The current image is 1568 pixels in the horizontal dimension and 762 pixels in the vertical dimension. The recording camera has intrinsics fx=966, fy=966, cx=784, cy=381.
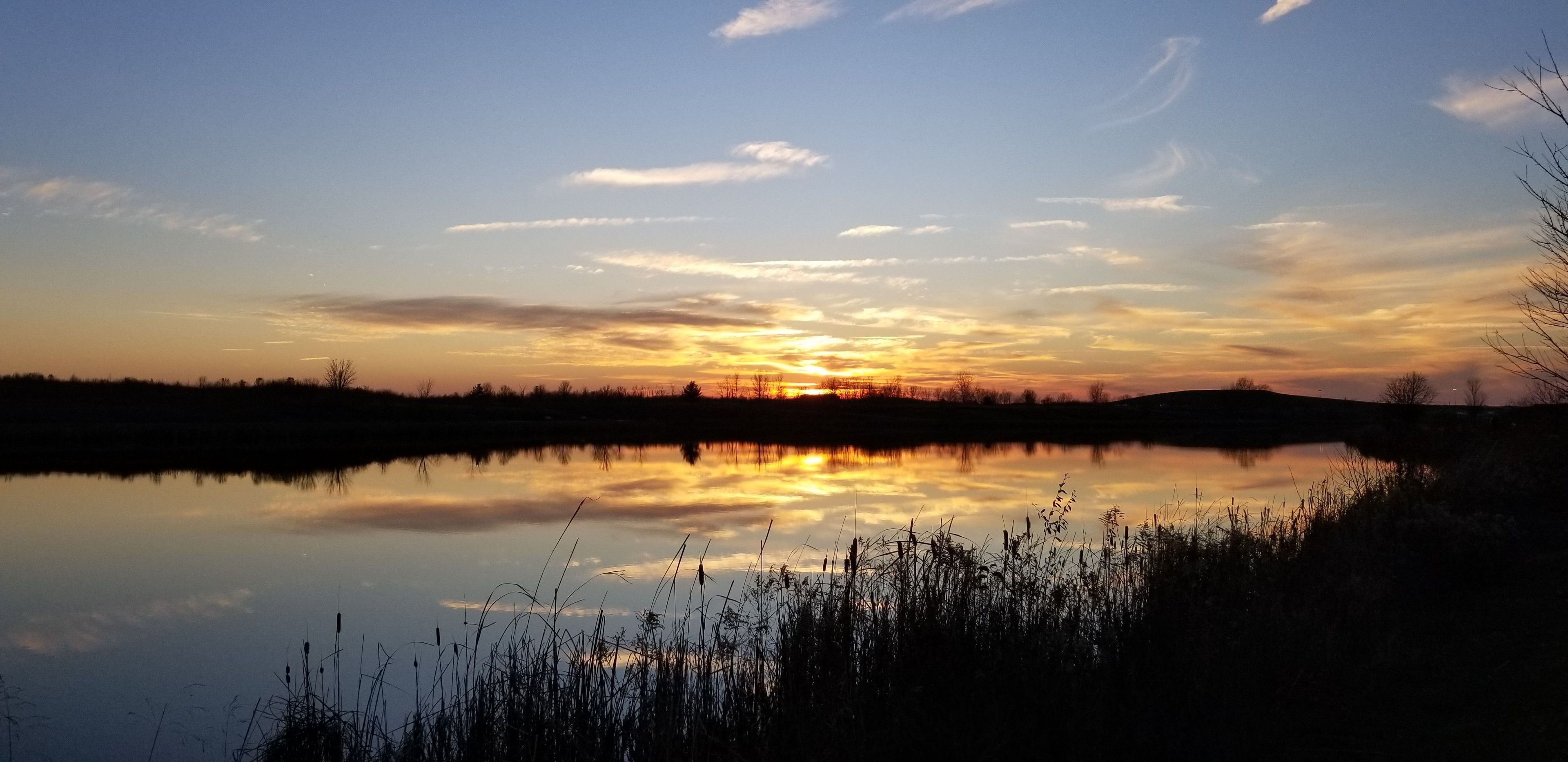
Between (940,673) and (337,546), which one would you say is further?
(337,546)

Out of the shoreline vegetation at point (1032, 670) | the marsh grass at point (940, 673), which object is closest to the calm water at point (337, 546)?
the shoreline vegetation at point (1032, 670)

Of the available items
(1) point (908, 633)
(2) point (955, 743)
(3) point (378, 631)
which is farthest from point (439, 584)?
(2) point (955, 743)

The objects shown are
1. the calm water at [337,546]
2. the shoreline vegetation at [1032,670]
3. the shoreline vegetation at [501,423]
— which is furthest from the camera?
the shoreline vegetation at [501,423]

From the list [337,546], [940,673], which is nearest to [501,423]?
[337,546]

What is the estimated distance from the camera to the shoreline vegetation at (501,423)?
33.9 metres

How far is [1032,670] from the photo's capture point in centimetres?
584

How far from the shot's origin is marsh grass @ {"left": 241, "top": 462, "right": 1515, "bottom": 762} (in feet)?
17.6

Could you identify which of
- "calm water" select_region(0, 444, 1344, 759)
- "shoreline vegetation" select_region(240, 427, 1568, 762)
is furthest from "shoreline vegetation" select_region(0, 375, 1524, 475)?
"shoreline vegetation" select_region(240, 427, 1568, 762)

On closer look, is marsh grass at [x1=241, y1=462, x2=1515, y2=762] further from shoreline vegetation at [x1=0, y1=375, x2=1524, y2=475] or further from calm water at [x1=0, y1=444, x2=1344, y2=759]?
shoreline vegetation at [x1=0, y1=375, x2=1524, y2=475]

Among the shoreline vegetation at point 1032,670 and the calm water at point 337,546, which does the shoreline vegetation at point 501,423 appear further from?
the shoreline vegetation at point 1032,670

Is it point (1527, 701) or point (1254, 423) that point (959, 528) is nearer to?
point (1527, 701)

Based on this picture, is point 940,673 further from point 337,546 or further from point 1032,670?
point 337,546

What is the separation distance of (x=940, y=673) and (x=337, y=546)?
12640 mm

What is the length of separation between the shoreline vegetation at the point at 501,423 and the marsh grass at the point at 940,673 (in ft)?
46.1
